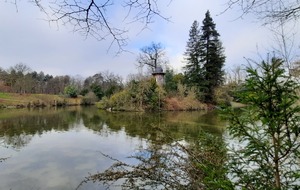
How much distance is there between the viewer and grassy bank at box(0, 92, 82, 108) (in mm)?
33259

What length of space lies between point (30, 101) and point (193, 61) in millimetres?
23060

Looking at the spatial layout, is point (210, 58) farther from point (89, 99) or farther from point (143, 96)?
point (89, 99)

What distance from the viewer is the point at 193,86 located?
94.4ft

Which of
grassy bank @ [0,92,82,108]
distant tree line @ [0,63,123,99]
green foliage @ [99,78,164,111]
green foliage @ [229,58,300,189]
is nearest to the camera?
green foliage @ [229,58,300,189]

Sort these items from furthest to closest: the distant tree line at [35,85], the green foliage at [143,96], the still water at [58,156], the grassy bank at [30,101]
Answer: the distant tree line at [35,85] → the grassy bank at [30,101] → the green foliage at [143,96] → the still water at [58,156]

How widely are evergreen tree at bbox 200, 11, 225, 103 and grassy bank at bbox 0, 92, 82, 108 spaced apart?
21.8 meters

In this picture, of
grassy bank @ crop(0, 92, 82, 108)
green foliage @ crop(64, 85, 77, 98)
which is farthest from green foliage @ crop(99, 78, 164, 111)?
green foliage @ crop(64, 85, 77, 98)

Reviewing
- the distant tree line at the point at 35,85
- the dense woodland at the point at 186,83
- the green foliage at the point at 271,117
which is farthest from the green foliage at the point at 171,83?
the green foliage at the point at 271,117

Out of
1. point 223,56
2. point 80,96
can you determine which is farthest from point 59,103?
point 223,56

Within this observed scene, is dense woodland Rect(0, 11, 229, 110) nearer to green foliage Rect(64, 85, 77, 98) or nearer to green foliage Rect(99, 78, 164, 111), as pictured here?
green foliage Rect(99, 78, 164, 111)

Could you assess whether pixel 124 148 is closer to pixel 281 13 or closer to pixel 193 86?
pixel 281 13

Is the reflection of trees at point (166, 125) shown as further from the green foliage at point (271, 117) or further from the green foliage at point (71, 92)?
the green foliage at point (71, 92)

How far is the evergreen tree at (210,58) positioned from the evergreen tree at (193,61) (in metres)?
0.58

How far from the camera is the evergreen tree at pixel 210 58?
2931cm
